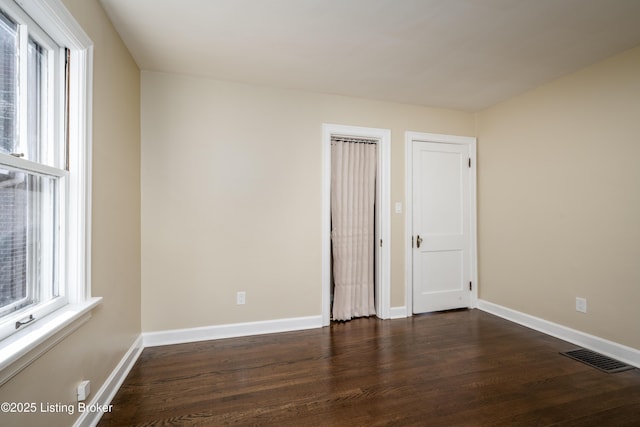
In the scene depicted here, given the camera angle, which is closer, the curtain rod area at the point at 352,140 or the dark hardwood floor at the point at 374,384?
the dark hardwood floor at the point at 374,384

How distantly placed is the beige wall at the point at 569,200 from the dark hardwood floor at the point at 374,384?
19.5 inches

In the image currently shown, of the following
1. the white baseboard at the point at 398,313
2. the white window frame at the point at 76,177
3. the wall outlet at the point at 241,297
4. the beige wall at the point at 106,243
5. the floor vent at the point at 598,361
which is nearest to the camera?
the beige wall at the point at 106,243

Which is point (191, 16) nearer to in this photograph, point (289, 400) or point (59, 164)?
point (59, 164)

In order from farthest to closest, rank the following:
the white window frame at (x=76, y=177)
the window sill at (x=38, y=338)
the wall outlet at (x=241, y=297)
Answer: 1. the wall outlet at (x=241, y=297)
2. the white window frame at (x=76, y=177)
3. the window sill at (x=38, y=338)

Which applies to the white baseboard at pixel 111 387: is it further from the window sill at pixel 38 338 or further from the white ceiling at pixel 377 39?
the white ceiling at pixel 377 39

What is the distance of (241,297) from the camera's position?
10.1 ft

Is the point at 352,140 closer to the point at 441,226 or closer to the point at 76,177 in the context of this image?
the point at 441,226

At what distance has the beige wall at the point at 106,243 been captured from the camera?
138 centimetres

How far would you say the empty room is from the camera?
1607mm

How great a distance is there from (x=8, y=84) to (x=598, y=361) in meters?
4.27

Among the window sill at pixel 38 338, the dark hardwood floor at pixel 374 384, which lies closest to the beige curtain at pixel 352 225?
the dark hardwood floor at pixel 374 384

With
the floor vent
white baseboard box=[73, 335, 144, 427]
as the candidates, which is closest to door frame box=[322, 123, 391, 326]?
the floor vent

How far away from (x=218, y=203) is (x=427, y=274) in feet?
8.67

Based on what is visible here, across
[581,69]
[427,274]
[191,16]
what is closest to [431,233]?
[427,274]
